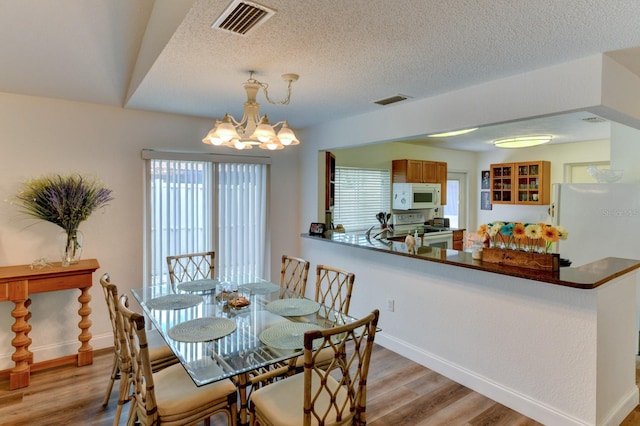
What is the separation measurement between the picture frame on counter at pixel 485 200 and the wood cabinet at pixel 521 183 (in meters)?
0.30

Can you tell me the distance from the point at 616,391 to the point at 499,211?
4842 millimetres

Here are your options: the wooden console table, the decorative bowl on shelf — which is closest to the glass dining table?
the wooden console table

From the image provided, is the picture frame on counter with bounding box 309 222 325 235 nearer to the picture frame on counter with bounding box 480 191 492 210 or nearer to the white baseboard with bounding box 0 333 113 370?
the white baseboard with bounding box 0 333 113 370

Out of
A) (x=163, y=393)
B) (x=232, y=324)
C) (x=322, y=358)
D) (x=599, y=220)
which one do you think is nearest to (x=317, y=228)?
(x=322, y=358)

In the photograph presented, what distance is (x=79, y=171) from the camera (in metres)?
3.22

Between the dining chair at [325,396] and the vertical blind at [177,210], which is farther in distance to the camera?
the vertical blind at [177,210]

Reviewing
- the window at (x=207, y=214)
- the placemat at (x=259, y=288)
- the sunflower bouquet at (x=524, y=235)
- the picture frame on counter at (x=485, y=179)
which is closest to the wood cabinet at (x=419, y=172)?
the picture frame on counter at (x=485, y=179)

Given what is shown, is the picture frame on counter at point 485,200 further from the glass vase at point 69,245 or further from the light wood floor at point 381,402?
the glass vase at point 69,245

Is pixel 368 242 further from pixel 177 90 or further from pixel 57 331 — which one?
pixel 57 331

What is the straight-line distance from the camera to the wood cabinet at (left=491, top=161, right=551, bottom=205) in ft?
19.2

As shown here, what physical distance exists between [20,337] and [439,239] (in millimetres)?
5413

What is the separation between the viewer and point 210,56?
2107 millimetres

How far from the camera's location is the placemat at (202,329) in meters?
1.91

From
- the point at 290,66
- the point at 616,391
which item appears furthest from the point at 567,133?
the point at 290,66
